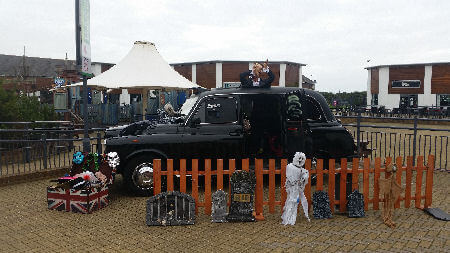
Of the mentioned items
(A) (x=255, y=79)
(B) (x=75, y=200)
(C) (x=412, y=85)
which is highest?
(C) (x=412, y=85)

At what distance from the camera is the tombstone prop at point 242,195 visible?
5.38 m

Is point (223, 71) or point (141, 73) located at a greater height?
point (223, 71)

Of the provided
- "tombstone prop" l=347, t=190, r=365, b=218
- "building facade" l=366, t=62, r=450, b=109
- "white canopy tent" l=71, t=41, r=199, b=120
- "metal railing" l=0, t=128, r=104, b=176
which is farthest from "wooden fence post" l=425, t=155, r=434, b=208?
"building facade" l=366, t=62, r=450, b=109

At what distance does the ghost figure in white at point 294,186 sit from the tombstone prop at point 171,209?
1467 millimetres

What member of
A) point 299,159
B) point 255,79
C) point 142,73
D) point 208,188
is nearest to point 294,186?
point 299,159

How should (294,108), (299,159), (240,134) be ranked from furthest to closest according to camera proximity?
(240,134) < (294,108) < (299,159)

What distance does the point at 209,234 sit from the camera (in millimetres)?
4844

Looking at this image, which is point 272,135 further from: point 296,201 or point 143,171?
point 143,171

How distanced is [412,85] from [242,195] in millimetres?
40275

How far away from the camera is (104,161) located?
255 inches

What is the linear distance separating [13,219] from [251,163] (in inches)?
172

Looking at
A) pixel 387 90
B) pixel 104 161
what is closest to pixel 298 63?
pixel 387 90

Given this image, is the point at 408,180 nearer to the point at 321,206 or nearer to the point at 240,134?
the point at 321,206

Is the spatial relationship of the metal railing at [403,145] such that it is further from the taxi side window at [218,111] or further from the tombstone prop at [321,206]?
the taxi side window at [218,111]
